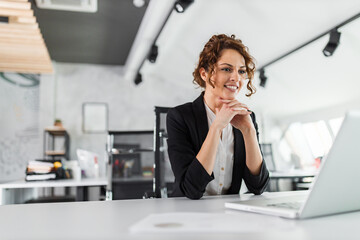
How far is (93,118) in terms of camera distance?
743cm

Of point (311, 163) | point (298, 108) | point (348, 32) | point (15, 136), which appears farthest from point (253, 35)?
point (15, 136)

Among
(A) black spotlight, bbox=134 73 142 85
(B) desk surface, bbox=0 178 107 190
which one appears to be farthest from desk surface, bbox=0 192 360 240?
(A) black spotlight, bbox=134 73 142 85

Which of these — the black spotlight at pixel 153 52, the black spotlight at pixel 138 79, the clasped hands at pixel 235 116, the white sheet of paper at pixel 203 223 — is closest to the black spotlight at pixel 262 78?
the black spotlight at pixel 153 52

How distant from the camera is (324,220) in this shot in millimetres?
798

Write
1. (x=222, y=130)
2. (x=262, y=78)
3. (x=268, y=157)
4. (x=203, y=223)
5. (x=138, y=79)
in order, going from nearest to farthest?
(x=203, y=223) → (x=222, y=130) → (x=262, y=78) → (x=268, y=157) → (x=138, y=79)

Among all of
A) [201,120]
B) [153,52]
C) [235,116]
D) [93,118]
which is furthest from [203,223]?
[93,118]

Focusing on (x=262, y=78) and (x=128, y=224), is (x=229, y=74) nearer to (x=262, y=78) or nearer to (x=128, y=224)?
(x=128, y=224)

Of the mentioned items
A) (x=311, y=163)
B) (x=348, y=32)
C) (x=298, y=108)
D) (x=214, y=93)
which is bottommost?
(x=311, y=163)

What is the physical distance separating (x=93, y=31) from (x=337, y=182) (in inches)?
210

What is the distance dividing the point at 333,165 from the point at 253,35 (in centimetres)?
429

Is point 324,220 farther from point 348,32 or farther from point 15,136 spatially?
point 15,136

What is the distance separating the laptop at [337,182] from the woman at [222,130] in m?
0.57

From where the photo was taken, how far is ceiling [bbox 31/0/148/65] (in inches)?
192

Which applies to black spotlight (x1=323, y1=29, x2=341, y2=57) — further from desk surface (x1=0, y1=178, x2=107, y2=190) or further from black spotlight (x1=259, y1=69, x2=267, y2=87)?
desk surface (x1=0, y1=178, x2=107, y2=190)
